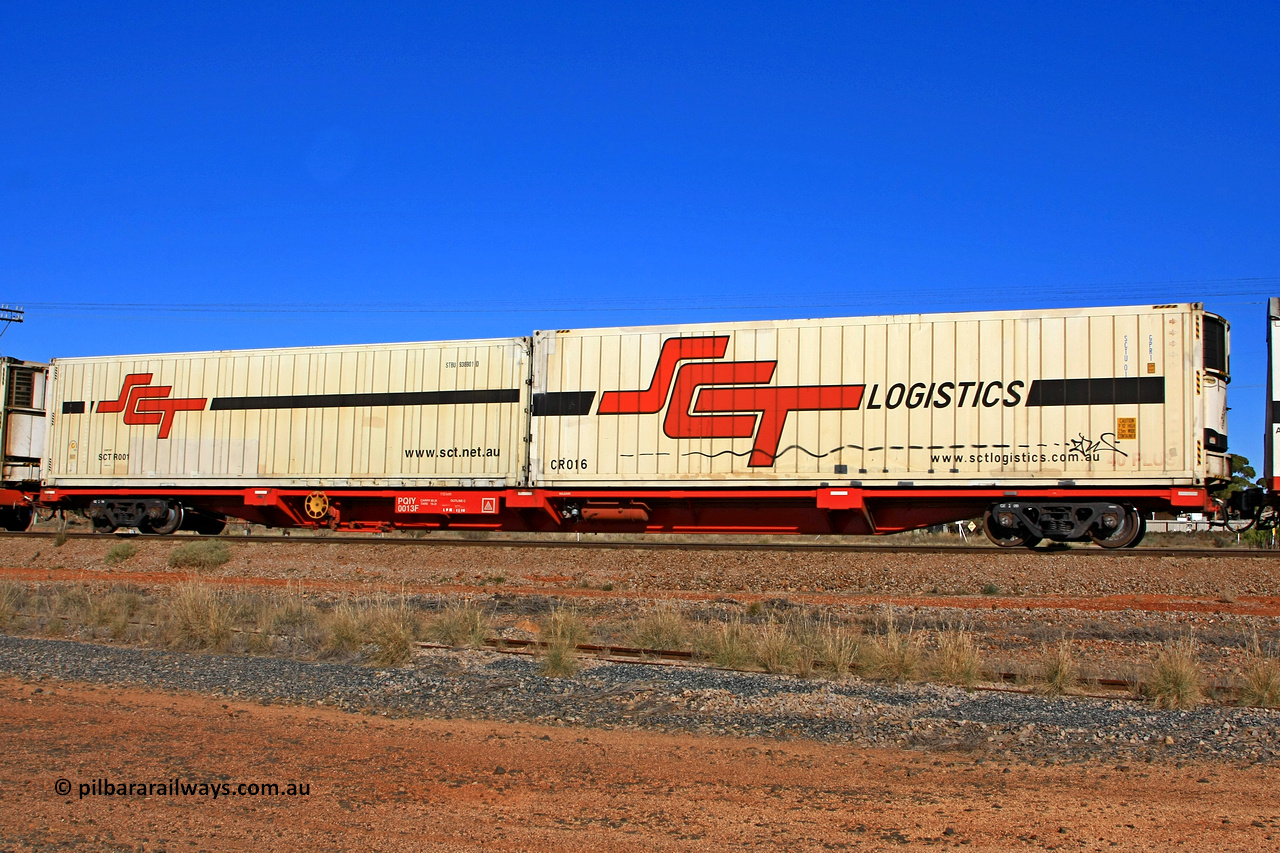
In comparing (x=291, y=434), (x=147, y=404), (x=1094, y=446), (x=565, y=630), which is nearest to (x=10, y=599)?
(x=291, y=434)

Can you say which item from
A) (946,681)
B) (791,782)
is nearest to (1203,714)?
(946,681)

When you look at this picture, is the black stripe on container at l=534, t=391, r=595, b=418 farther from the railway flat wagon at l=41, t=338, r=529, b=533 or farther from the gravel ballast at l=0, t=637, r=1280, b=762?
the gravel ballast at l=0, t=637, r=1280, b=762

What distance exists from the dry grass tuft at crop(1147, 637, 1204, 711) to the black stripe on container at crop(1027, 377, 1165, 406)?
7.14 metres

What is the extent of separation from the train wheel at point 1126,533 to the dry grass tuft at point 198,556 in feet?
47.8

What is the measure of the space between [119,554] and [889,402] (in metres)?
13.7

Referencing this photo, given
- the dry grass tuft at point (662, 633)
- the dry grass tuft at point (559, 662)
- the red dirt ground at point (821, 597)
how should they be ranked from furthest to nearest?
the red dirt ground at point (821, 597) → the dry grass tuft at point (662, 633) → the dry grass tuft at point (559, 662)

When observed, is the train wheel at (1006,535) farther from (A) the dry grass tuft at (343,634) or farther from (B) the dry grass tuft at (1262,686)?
(A) the dry grass tuft at (343,634)

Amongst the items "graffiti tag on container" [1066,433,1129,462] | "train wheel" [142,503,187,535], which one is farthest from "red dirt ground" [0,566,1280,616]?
"train wheel" [142,503,187,535]

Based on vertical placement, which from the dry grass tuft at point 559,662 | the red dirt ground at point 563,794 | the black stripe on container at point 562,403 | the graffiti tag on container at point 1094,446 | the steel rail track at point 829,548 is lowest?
the red dirt ground at point 563,794

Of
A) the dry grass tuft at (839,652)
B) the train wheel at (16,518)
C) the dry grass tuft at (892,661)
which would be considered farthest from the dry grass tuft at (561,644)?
the train wheel at (16,518)

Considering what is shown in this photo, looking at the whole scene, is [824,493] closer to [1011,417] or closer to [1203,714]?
[1011,417]

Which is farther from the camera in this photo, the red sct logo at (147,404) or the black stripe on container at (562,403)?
the red sct logo at (147,404)

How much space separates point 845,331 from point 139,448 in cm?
1344

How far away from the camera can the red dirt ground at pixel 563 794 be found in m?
4.23
